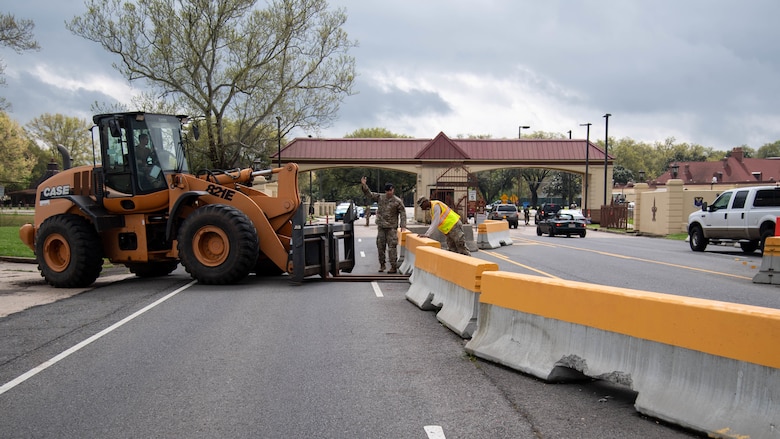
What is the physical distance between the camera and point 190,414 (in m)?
5.46

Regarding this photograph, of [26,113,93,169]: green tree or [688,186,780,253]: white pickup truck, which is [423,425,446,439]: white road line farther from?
[26,113,93,169]: green tree

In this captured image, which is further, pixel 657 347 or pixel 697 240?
pixel 697 240

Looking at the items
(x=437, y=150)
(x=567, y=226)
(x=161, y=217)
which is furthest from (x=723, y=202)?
(x=437, y=150)

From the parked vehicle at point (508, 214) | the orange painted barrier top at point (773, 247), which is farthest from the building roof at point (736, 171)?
the orange painted barrier top at point (773, 247)

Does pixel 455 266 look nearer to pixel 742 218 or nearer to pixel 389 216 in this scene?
pixel 389 216

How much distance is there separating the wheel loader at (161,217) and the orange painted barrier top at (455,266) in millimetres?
3202

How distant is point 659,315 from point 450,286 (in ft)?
13.7

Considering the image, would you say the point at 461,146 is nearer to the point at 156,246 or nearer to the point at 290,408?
the point at 156,246

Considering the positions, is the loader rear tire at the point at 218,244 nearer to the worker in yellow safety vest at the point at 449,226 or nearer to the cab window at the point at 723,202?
the worker in yellow safety vest at the point at 449,226

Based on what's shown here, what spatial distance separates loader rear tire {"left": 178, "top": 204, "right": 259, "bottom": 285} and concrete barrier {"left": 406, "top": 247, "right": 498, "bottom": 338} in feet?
11.2

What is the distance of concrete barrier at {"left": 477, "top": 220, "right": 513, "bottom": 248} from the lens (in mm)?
26062

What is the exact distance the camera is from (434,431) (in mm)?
4984

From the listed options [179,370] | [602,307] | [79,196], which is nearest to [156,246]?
[79,196]

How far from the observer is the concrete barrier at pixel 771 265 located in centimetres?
1440
